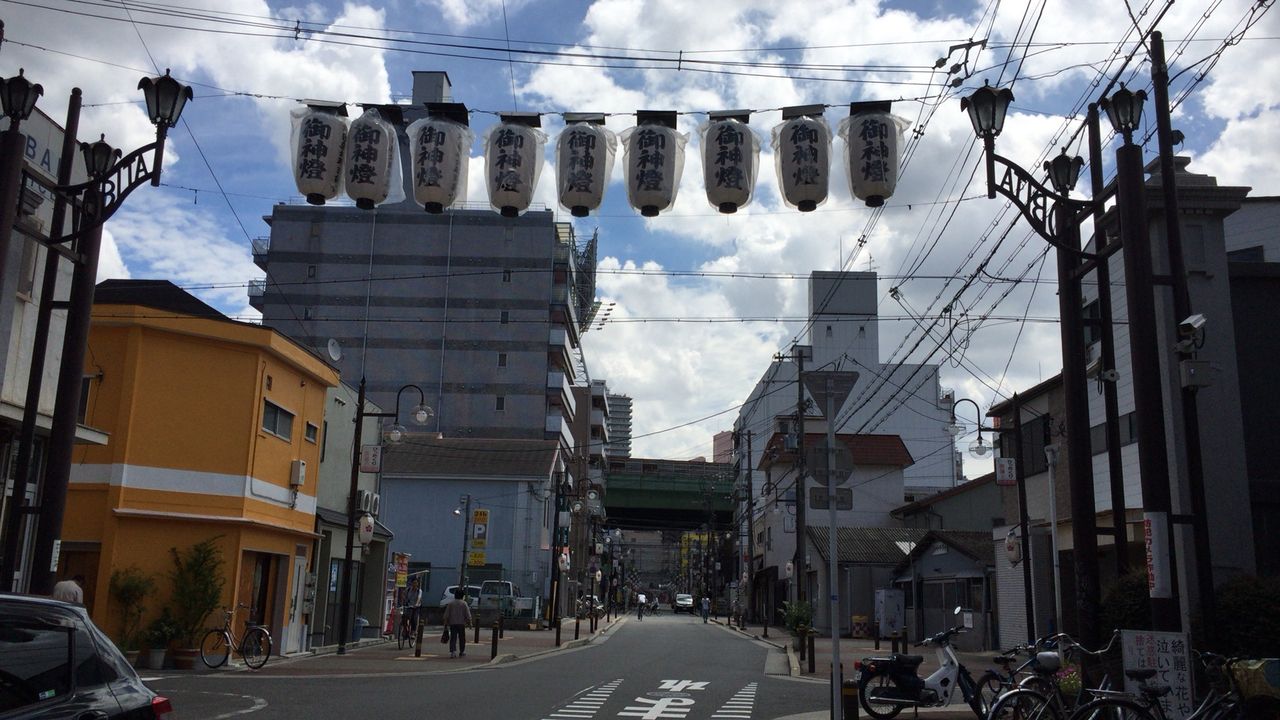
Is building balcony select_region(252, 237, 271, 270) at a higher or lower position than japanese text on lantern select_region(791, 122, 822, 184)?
higher

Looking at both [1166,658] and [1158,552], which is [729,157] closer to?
[1158,552]

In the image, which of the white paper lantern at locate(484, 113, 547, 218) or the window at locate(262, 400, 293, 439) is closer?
the white paper lantern at locate(484, 113, 547, 218)

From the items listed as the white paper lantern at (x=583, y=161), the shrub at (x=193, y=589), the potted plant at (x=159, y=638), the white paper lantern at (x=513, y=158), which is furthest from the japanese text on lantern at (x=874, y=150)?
the potted plant at (x=159, y=638)

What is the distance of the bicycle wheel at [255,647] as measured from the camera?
20.3m

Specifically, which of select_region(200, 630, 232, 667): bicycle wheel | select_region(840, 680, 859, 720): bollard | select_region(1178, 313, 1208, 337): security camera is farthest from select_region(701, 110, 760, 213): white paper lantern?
select_region(200, 630, 232, 667): bicycle wheel

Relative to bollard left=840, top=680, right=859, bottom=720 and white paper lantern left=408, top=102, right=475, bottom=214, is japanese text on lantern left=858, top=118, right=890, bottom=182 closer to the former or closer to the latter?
white paper lantern left=408, top=102, right=475, bottom=214

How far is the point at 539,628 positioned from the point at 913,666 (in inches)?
1351

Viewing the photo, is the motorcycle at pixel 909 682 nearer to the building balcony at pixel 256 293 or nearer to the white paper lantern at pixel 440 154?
the white paper lantern at pixel 440 154

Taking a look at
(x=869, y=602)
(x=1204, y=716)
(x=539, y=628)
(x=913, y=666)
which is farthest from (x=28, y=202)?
(x=869, y=602)

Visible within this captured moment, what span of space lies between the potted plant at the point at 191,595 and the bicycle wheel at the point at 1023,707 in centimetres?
1608

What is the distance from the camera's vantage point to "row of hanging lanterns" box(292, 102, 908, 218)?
44.9ft

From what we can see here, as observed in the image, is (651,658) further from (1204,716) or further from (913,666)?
(1204,716)

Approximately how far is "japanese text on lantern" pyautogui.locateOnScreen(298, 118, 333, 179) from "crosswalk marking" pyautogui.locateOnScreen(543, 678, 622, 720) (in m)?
7.99

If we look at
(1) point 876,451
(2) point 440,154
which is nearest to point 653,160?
(2) point 440,154
